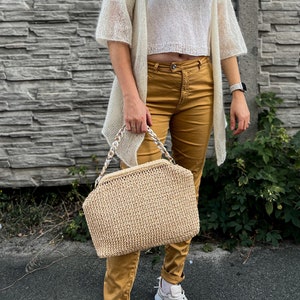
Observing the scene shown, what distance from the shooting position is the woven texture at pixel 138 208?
1680 millimetres

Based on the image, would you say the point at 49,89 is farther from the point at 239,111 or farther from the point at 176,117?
the point at 239,111

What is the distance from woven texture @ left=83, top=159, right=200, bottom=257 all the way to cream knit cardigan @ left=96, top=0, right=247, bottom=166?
0.15m

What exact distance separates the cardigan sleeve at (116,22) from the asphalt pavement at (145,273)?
144 centimetres

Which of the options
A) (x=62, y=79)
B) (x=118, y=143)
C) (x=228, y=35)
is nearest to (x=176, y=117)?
(x=118, y=143)

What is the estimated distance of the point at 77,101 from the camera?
3119 millimetres

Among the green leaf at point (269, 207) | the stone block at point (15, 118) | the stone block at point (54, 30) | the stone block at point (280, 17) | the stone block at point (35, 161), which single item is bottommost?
the green leaf at point (269, 207)

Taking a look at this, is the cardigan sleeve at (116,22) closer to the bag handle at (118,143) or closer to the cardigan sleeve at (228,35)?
the bag handle at (118,143)

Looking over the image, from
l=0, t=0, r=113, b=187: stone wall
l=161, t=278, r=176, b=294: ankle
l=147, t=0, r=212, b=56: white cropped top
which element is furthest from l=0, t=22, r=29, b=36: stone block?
l=161, t=278, r=176, b=294: ankle

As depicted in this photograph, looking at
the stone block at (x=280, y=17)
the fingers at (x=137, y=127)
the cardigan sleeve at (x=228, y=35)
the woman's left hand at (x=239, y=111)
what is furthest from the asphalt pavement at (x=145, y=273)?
the stone block at (x=280, y=17)

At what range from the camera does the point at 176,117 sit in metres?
1.96

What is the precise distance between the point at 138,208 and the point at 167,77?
0.55m

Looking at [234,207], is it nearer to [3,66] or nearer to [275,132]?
[275,132]

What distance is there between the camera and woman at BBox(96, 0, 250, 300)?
174 cm

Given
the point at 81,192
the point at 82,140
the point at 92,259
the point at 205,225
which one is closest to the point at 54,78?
the point at 82,140
